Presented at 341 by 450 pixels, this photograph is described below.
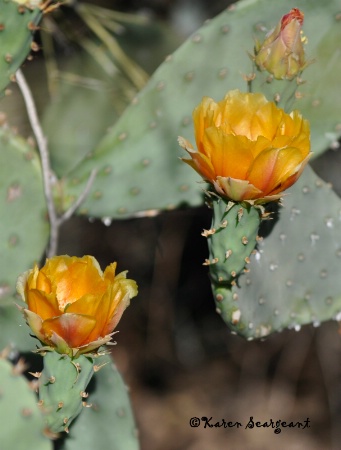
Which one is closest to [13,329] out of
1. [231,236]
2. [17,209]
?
[17,209]

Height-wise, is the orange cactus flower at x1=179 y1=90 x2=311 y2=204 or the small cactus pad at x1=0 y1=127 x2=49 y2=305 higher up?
the orange cactus flower at x1=179 y1=90 x2=311 y2=204

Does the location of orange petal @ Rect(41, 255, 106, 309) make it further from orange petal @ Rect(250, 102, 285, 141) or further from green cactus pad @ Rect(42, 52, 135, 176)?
green cactus pad @ Rect(42, 52, 135, 176)

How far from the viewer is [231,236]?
1.11 metres

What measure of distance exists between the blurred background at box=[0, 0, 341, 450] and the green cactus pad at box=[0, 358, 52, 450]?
85.5 inches

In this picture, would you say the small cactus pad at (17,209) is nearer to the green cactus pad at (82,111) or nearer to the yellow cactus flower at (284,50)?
the yellow cactus flower at (284,50)

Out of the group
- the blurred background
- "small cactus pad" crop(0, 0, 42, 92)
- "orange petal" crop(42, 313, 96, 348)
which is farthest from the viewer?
the blurred background

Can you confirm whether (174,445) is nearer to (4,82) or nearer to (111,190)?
(111,190)

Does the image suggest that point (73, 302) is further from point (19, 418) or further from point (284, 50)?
point (284, 50)

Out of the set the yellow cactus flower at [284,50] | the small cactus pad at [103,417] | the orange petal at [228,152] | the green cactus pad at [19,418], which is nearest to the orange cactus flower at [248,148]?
the orange petal at [228,152]

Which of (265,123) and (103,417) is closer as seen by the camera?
(265,123)

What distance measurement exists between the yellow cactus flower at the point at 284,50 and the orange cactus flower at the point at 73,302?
1.37ft

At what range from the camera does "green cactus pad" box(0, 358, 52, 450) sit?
38.4 inches

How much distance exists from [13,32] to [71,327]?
0.53m

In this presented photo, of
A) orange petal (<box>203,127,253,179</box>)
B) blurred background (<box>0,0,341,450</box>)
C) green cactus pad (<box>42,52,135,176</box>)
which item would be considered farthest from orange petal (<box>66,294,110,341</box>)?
blurred background (<box>0,0,341,450</box>)
